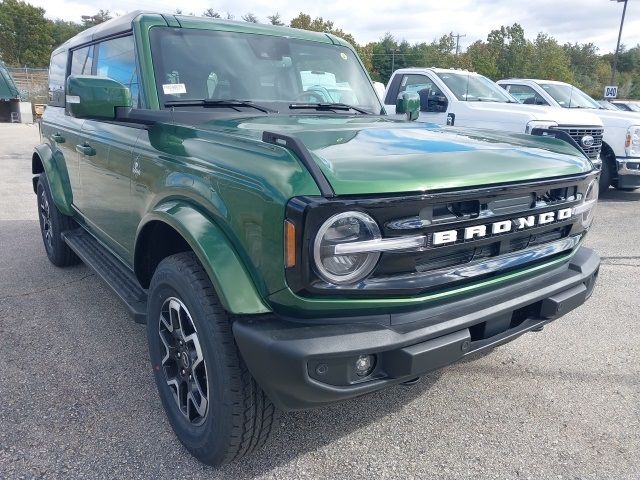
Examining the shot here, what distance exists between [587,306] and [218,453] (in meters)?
3.21

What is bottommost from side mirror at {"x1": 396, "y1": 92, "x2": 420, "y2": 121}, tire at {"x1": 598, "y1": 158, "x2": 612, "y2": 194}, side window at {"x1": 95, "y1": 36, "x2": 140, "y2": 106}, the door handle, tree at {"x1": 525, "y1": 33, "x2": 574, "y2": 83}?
tire at {"x1": 598, "y1": 158, "x2": 612, "y2": 194}

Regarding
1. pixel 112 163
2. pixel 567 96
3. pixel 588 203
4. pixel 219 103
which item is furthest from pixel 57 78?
pixel 567 96

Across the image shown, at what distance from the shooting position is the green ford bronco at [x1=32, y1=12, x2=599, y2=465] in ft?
5.84

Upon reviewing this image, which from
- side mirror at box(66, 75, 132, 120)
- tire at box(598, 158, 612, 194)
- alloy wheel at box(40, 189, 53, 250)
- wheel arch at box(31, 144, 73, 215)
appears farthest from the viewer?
tire at box(598, 158, 612, 194)

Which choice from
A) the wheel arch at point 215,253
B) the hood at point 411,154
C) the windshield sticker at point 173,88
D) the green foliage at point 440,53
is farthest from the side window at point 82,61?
the green foliage at point 440,53

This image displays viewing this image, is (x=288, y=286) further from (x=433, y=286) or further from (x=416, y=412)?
(x=416, y=412)

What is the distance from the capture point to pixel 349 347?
5.74 feet

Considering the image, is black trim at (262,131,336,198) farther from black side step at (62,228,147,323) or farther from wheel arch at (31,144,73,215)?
wheel arch at (31,144,73,215)

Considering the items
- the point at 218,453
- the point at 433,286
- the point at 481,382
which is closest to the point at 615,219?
the point at 481,382

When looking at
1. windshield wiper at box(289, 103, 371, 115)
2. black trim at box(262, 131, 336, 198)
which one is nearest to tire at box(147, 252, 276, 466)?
black trim at box(262, 131, 336, 198)

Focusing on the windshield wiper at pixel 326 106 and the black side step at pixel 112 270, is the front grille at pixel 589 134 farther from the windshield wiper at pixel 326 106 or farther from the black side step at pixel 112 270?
the black side step at pixel 112 270

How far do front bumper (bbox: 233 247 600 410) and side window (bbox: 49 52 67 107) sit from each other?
11.5 ft

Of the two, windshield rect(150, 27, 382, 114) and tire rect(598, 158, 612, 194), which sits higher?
windshield rect(150, 27, 382, 114)

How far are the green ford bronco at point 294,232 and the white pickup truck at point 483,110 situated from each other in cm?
437
